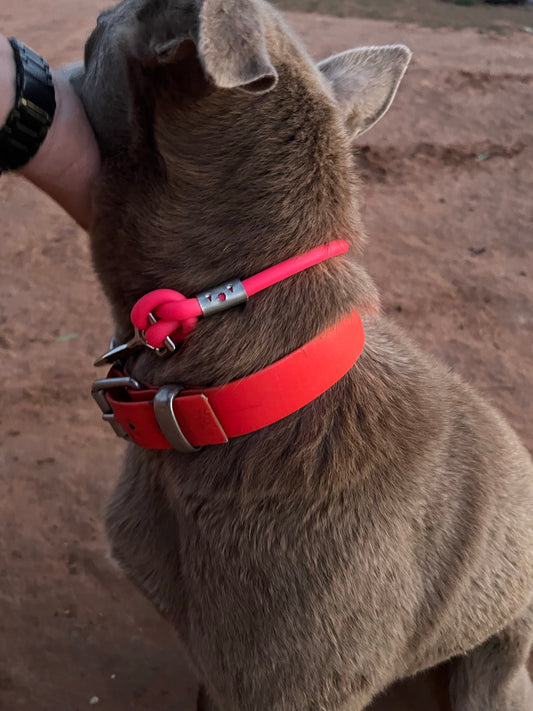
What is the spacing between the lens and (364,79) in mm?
1720

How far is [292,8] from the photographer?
9.75 m

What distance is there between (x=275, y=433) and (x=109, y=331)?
8.64ft

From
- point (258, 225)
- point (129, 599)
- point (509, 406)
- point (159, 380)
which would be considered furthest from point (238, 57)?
point (509, 406)

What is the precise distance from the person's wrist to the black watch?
0.03 ft

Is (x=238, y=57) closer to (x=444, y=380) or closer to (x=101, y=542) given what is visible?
(x=444, y=380)

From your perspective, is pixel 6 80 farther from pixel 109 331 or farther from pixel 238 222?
pixel 109 331

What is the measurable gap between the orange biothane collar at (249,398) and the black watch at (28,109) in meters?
0.63

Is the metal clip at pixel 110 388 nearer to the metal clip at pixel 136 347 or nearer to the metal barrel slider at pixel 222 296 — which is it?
the metal clip at pixel 136 347

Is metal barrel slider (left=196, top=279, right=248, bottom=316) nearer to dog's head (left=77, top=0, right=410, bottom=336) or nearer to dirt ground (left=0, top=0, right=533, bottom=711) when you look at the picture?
dog's head (left=77, top=0, right=410, bottom=336)

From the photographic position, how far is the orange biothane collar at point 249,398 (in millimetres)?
1318

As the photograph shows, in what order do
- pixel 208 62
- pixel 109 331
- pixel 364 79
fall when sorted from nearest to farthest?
pixel 208 62
pixel 364 79
pixel 109 331

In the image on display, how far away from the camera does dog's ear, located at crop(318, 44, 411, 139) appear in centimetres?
168

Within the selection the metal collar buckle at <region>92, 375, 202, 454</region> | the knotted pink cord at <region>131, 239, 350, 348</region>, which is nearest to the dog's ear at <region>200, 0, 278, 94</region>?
the knotted pink cord at <region>131, 239, 350, 348</region>

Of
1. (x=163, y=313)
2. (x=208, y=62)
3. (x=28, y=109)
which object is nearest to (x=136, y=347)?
(x=163, y=313)
